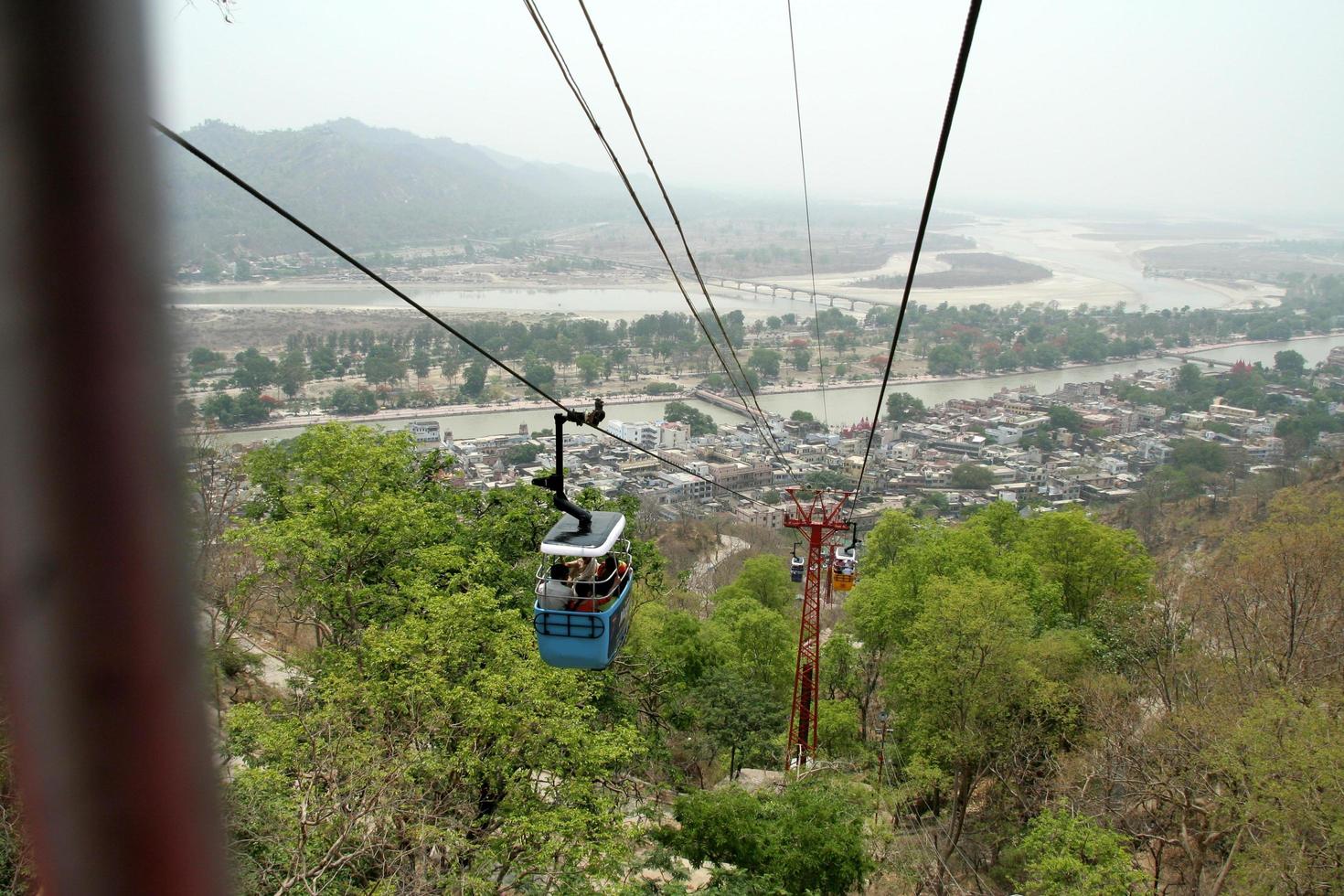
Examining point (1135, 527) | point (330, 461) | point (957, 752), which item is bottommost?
point (1135, 527)

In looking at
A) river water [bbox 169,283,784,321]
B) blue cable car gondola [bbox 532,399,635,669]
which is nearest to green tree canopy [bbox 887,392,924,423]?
river water [bbox 169,283,784,321]

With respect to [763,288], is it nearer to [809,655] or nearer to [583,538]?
[809,655]

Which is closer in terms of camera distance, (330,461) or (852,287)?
(330,461)

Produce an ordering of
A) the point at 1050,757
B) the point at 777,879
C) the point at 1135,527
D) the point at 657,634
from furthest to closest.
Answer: the point at 1135,527 → the point at 657,634 → the point at 1050,757 → the point at 777,879

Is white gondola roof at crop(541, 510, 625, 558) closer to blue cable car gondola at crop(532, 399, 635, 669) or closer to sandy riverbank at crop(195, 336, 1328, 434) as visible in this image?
blue cable car gondola at crop(532, 399, 635, 669)

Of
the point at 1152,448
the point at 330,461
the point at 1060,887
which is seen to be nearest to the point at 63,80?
the point at 1060,887

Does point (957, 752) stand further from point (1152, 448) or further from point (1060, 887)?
point (1152, 448)

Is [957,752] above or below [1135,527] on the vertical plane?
above
